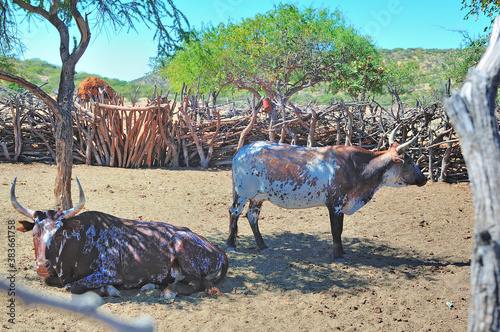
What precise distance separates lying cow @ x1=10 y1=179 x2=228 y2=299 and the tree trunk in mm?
2900

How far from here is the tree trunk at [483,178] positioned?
A: 6.48 ft

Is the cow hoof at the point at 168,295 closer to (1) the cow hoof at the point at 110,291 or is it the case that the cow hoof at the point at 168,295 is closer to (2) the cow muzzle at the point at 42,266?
(1) the cow hoof at the point at 110,291

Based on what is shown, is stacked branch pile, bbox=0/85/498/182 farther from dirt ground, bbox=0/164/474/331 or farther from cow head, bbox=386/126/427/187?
cow head, bbox=386/126/427/187

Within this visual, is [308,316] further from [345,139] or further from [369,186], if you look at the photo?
[345,139]

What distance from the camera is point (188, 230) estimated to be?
4.96 meters

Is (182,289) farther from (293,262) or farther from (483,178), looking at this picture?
(483,178)

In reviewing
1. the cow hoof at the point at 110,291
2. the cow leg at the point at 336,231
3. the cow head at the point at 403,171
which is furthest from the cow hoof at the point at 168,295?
the cow head at the point at 403,171

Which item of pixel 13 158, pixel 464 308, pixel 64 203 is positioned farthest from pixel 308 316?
pixel 13 158

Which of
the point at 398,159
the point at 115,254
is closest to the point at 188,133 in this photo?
the point at 398,159

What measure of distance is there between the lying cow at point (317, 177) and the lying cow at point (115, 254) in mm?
1296

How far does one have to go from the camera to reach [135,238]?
455cm

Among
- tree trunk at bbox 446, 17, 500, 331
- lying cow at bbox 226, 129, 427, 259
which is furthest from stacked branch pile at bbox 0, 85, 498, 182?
tree trunk at bbox 446, 17, 500, 331

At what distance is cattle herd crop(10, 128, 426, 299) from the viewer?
4.22 meters

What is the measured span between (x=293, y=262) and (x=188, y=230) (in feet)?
4.71
